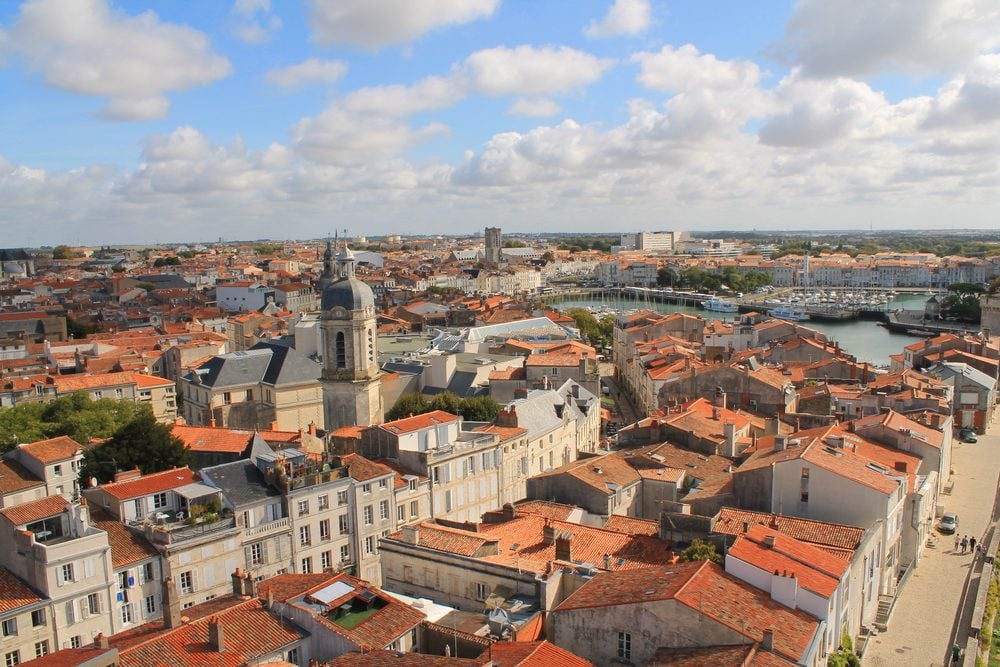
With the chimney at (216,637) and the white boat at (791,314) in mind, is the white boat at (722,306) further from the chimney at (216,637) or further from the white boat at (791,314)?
the chimney at (216,637)

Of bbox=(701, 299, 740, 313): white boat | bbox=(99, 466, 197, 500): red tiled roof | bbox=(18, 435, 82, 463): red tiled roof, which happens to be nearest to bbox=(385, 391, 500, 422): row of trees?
bbox=(18, 435, 82, 463): red tiled roof

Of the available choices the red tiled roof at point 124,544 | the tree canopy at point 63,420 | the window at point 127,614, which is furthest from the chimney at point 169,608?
the tree canopy at point 63,420

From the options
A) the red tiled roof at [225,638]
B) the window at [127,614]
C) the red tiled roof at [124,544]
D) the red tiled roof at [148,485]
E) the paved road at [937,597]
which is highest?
the red tiled roof at [148,485]

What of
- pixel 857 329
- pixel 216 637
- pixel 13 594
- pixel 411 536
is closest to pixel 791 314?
pixel 857 329

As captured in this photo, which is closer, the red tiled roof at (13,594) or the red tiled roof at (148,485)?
the red tiled roof at (13,594)

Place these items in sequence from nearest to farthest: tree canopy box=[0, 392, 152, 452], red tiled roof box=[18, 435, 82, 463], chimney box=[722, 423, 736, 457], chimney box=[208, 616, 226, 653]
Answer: chimney box=[208, 616, 226, 653]
red tiled roof box=[18, 435, 82, 463]
chimney box=[722, 423, 736, 457]
tree canopy box=[0, 392, 152, 452]

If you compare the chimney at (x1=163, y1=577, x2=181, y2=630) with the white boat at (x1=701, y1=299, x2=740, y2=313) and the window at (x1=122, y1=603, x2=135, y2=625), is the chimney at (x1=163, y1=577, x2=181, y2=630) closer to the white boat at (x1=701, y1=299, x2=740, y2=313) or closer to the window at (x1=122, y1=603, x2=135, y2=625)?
the window at (x1=122, y1=603, x2=135, y2=625)
